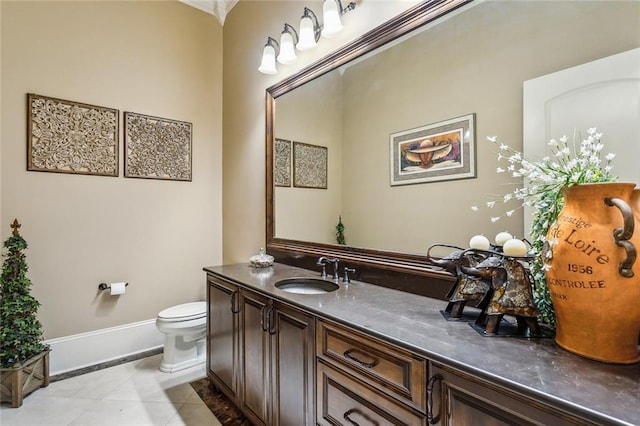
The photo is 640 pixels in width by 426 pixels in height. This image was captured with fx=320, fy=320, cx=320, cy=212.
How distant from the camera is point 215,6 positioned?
3139 mm

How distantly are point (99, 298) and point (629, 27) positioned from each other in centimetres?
345

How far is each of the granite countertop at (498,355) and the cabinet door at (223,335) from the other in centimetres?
56

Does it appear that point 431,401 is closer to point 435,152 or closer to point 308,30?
point 435,152

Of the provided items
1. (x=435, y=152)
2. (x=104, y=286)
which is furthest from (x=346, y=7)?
(x=104, y=286)

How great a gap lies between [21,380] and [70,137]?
1711 millimetres

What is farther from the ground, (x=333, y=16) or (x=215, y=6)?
(x=215, y=6)

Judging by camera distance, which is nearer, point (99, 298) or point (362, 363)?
point (362, 363)

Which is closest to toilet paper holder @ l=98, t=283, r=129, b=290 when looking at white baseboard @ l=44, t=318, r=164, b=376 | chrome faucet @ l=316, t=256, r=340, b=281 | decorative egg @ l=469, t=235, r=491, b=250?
white baseboard @ l=44, t=318, r=164, b=376

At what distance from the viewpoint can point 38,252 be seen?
2383 mm

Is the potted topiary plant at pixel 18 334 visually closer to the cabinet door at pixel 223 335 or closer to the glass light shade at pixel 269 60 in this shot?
the cabinet door at pixel 223 335

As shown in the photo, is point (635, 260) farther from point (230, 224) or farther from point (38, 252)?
point (38, 252)

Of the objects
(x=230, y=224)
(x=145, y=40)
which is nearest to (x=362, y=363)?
(x=230, y=224)

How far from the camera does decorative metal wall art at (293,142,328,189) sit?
2.10 meters

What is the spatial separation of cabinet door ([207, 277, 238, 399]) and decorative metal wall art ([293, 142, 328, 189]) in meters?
0.85
